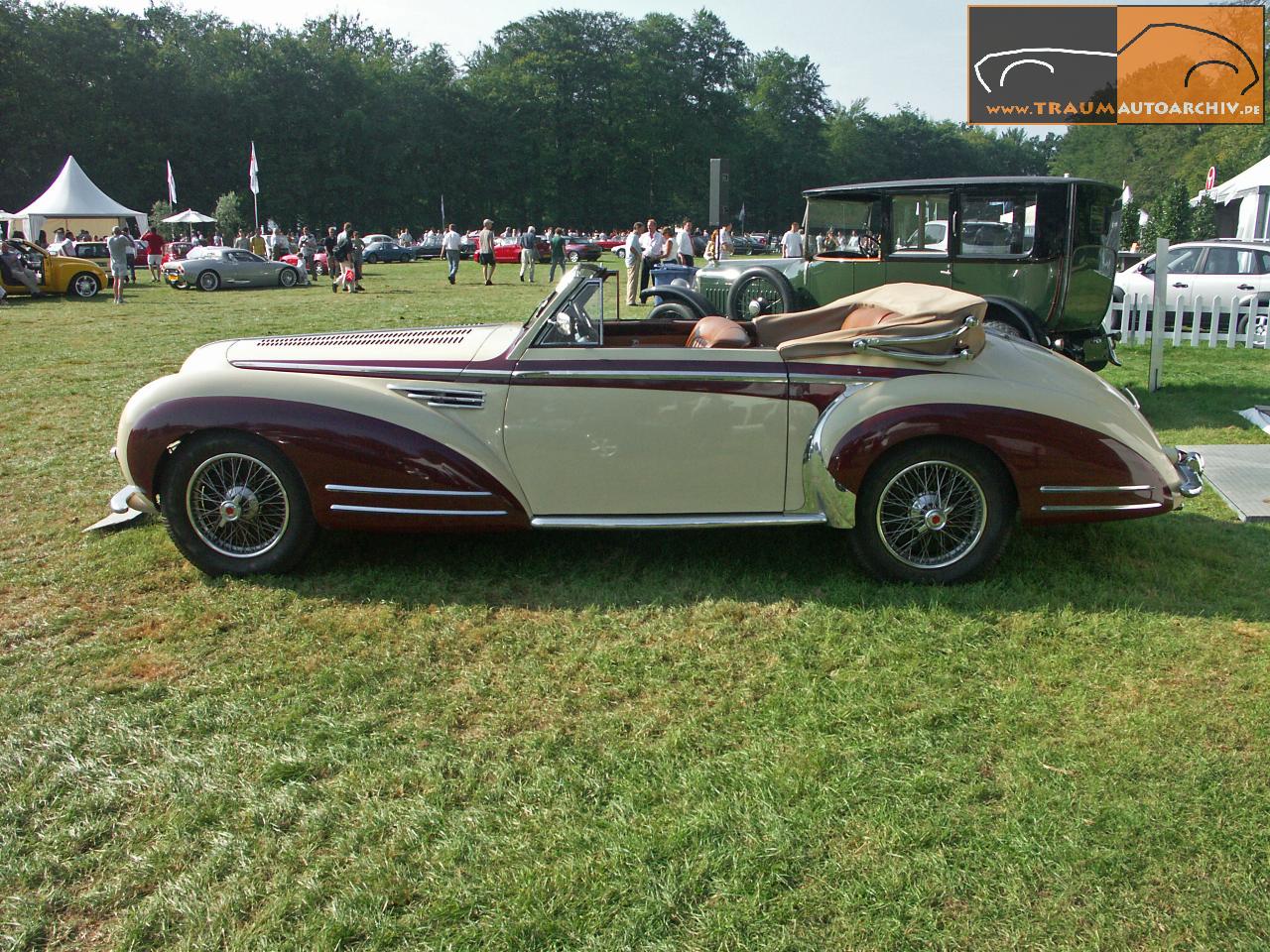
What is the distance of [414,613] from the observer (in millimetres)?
4203

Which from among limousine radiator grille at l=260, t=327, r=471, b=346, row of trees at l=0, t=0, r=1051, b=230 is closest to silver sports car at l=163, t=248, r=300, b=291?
limousine radiator grille at l=260, t=327, r=471, b=346

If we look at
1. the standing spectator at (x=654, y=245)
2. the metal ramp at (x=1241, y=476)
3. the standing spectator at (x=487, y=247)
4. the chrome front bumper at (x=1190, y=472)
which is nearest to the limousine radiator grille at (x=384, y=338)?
the chrome front bumper at (x=1190, y=472)

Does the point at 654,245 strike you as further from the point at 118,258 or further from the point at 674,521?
the point at 674,521

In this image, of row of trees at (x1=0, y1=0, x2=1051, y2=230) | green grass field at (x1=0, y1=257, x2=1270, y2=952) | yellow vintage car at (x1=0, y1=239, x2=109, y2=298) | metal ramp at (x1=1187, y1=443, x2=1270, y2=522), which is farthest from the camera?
row of trees at (x1=0, y1=0, x2=1051, y2=230)

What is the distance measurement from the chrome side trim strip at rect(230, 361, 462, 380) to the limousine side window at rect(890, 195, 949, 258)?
23.4 feet

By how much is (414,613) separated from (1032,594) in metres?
2.79

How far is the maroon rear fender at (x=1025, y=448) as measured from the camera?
14.0 ft

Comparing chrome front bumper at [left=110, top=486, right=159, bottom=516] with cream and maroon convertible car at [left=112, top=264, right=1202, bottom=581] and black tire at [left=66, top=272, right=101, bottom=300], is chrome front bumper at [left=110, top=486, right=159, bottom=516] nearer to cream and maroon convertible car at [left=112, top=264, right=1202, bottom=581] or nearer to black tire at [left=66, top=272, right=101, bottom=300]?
cream and maroon convertible car at [left=112, top=264, right=1202, bottom=581]

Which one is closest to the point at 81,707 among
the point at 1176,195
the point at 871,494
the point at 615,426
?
the point at 615,426

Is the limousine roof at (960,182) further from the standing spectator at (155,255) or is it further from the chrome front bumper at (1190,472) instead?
the standing spectator at (155,255)

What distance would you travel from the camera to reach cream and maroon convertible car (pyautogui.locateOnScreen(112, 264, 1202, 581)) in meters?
4.34

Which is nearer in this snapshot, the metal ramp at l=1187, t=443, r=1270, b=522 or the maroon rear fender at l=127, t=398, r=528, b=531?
the maroon rear fender at l=127, t=398, r=528, b=531

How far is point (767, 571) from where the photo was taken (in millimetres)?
4672

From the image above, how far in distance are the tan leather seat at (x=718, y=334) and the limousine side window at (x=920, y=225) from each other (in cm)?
583
